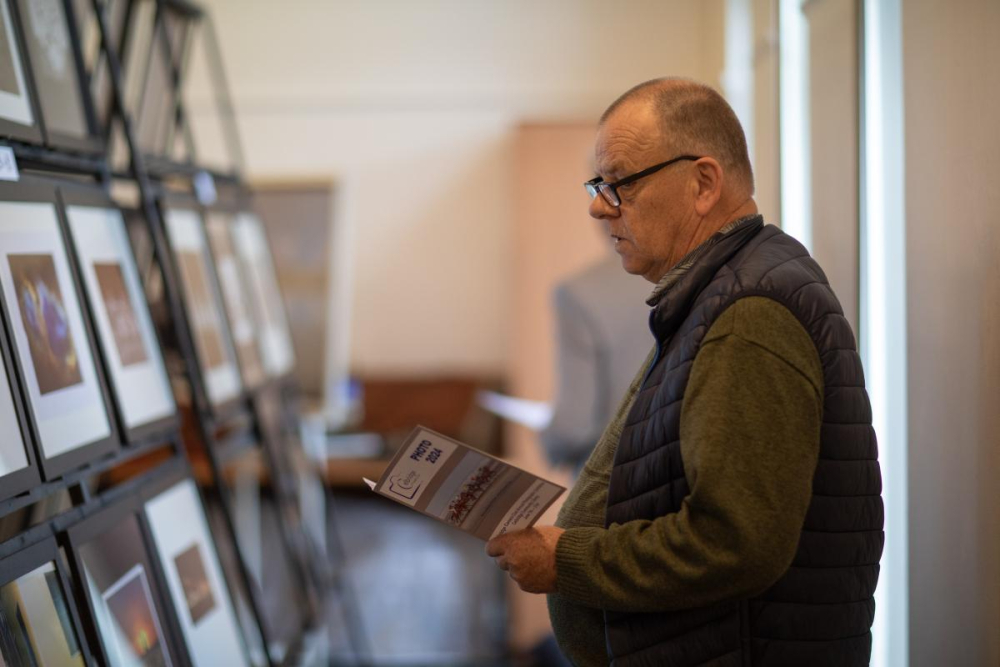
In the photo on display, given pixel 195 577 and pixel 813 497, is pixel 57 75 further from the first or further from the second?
pixel 813 497

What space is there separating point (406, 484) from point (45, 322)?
2.37 ft

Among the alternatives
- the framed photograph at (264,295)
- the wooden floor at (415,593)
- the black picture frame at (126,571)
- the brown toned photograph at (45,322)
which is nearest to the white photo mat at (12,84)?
the brown toned photograph at (45,322)

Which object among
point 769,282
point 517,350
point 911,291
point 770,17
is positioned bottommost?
point 517,350

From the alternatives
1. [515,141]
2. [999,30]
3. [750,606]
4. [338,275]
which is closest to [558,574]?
[750,606]

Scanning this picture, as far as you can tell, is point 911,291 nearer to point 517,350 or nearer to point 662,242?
point 662,242

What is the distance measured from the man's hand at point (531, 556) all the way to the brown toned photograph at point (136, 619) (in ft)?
2.38

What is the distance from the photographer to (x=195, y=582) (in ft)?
6.73

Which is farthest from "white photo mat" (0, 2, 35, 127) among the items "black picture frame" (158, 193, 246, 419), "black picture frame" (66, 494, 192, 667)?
"black picture frame" (158, 193, 246, 419)

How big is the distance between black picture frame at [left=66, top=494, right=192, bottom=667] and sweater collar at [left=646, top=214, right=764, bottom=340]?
3.30 ft

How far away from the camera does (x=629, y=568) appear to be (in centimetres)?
125

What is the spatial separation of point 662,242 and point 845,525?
0.45 meters

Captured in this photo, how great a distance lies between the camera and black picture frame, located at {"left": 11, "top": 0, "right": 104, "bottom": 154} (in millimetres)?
1766

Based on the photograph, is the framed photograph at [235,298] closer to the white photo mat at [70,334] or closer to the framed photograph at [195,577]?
the framed photograph at [195,577]

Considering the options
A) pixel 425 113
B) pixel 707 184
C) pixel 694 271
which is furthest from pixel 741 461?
pixel 425 113
